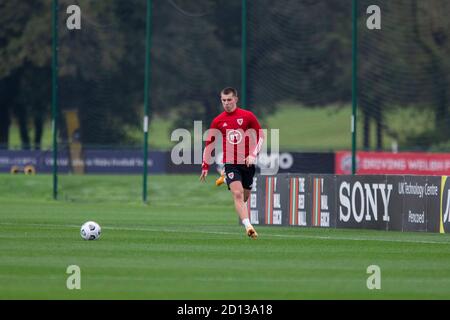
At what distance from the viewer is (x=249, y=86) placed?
43125mm

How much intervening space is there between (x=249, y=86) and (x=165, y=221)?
Result: 53.5 feet

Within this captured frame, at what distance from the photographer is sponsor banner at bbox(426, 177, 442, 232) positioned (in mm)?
A: 23172

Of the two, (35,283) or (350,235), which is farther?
(350,235)

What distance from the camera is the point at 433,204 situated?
23.3 metres

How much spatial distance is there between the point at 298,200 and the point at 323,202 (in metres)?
0.63

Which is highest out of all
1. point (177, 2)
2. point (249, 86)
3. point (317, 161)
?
point (177, 2)

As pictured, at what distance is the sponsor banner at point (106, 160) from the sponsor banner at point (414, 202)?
81.4 feet

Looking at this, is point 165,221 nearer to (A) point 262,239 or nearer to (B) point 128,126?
(A) point 262,239

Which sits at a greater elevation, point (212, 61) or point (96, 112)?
point (212, 61)

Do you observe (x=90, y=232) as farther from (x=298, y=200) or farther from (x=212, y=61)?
(x=212, y=61)

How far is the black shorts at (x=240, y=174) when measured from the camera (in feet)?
69.7

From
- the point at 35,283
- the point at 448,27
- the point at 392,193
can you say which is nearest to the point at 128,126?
the point at 448,27

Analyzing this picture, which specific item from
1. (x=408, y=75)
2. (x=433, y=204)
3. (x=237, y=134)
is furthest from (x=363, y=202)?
(x=408, y=75)
